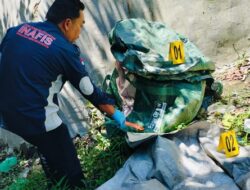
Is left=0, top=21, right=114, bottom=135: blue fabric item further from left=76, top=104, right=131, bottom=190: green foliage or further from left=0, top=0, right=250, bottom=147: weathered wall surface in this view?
left=0, top=0, right=250, bottom=147: weathered wall surface

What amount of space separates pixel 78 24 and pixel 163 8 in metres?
1.69

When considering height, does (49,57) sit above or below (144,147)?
above

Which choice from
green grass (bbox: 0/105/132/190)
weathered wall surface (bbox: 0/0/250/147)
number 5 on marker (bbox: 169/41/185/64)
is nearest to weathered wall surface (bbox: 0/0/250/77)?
weathered wall surface (bbox: 0/0/250/147)

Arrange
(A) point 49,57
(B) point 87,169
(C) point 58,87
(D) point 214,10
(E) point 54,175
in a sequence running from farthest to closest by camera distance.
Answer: (D) point 214,10, (B) point 87,169, (E) point 54,175, (C) point 58,87, (A) point 49,57

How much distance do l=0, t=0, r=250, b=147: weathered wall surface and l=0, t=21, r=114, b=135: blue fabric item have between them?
1484 millimetres

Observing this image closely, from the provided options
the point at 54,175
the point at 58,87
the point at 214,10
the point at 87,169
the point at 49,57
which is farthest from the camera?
the point at 214,10

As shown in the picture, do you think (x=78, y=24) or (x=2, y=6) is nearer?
(x=78, y=24)

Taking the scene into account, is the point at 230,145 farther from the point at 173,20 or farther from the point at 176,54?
the point at 173,20

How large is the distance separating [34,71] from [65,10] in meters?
0.45

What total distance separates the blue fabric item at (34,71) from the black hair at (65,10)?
0.22 ft

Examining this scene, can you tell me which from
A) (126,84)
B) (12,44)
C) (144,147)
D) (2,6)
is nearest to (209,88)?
(126,84)

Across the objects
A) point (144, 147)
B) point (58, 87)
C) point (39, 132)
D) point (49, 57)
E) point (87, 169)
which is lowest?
point (87, 169)

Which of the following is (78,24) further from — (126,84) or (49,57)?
(126,84)

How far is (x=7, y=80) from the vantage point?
2988 millimetres
